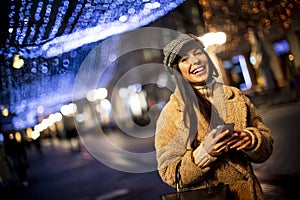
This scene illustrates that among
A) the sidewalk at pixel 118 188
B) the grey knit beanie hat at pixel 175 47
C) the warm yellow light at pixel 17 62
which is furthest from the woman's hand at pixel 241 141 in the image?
the warm yellow light at pixel 17 62

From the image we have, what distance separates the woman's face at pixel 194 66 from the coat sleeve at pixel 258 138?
25cm

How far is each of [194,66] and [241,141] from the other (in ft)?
1.29

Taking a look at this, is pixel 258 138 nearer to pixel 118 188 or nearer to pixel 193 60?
pixel 193 60

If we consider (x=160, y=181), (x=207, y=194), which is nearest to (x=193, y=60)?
(x=207, y=194)

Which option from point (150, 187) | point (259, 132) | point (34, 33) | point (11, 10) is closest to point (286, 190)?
point (150, 187)

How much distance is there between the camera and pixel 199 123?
1.52 metres

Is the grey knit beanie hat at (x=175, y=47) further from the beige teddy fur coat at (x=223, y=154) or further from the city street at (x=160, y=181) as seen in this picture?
the city street at (x=160, y=181)

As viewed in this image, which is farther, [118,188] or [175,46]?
[118,188]

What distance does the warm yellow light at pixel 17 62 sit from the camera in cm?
259

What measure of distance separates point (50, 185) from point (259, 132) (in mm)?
3741

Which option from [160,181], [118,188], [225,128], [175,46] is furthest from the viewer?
[118,188]

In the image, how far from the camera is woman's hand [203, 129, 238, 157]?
1.35 meters

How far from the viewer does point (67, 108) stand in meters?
5.10

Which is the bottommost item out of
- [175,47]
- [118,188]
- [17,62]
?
[118,188]
